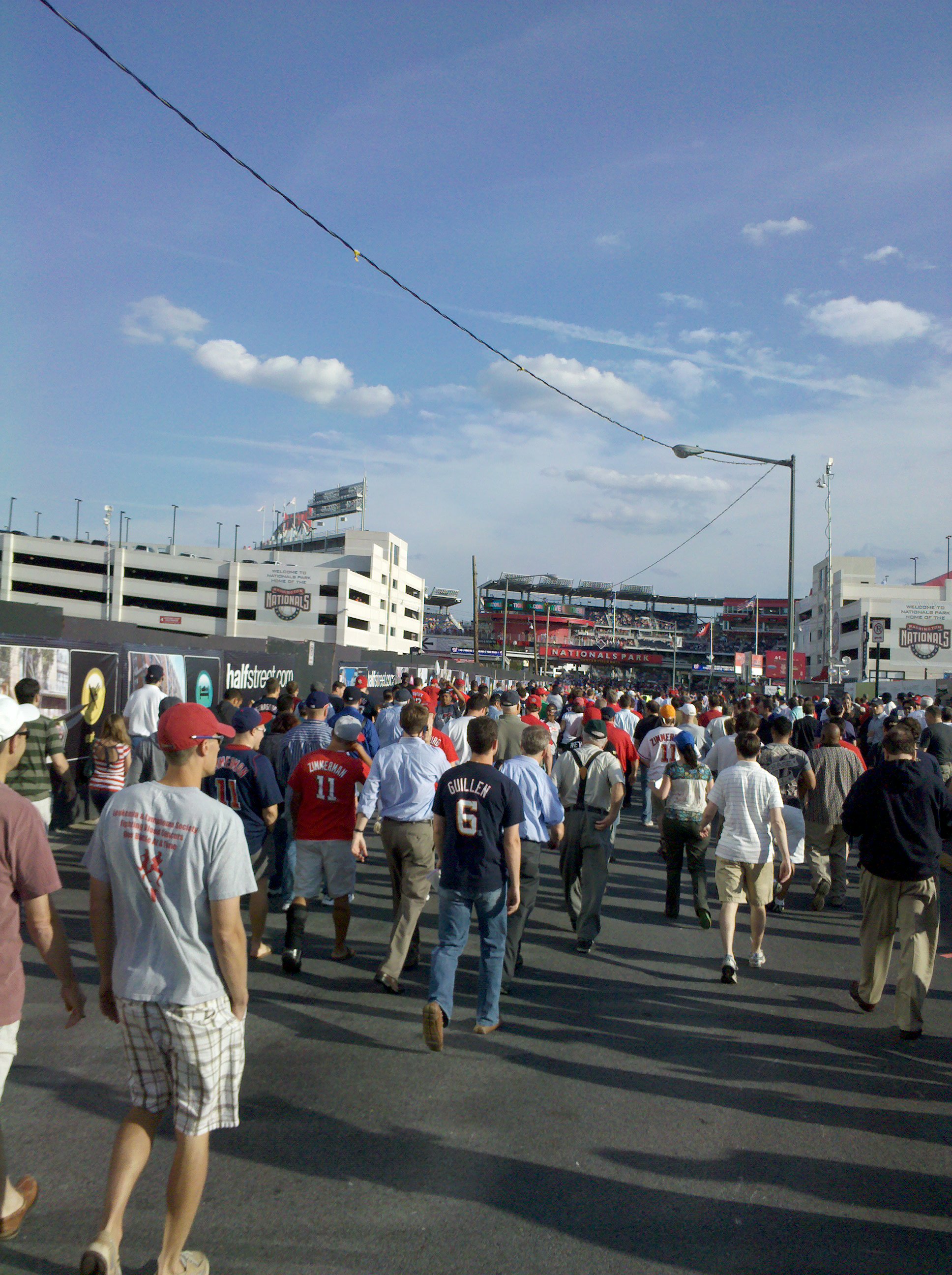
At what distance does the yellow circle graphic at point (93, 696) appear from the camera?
35.1ft

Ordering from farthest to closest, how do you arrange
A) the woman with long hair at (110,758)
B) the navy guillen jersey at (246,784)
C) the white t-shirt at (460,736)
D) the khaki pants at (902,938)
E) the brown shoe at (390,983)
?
the white t-shirt at (460,736), the woman with long hair at (110,758), the navy guillen jersey at (246,784), the brown shoe at (390,983), the khaki pants at (902,938)

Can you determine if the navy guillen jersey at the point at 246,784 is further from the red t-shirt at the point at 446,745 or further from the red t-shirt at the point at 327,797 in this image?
the red t-shirt at the point at 446,745

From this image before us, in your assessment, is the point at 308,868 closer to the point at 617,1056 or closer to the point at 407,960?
the point at 407,960

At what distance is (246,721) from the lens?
6.27 m

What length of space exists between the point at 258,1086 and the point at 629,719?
1120 centimetres

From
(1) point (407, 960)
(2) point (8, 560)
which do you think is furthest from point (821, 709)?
(2) point (8, 560)

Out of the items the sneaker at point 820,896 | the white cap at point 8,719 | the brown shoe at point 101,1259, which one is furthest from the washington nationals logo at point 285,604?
the brown shoe at point 101,1259

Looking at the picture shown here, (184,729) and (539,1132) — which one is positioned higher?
(184,729)

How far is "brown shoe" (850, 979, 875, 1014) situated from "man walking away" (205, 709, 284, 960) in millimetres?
3966

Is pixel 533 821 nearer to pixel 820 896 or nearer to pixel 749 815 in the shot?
pixel 749 815

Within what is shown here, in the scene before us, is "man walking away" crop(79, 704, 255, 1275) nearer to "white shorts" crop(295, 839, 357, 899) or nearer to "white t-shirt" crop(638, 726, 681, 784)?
"white shorts" crop(295, 839, 357, 899)

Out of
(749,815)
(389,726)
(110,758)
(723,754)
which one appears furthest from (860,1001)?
(110,758)

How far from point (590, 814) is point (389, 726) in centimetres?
416

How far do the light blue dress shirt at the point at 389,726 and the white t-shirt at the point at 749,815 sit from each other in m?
4.36
